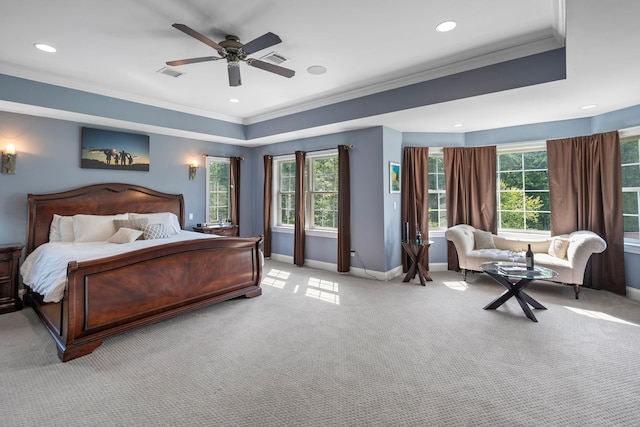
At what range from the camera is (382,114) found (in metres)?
4.27

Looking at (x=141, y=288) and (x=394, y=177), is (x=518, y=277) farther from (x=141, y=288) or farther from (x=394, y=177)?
(x=141, y=288)

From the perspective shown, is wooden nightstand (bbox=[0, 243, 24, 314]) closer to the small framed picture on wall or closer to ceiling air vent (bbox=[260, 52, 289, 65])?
ceiling air vent (bbox=[260, 52, 289, 65])

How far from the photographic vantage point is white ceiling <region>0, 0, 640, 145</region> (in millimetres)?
2496

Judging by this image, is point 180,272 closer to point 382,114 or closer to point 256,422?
point 256,422

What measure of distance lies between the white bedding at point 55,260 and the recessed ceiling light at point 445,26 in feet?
12.2

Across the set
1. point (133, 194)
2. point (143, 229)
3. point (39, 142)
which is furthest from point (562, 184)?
point (39, 142)

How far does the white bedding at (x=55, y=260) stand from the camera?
2656 millimetres

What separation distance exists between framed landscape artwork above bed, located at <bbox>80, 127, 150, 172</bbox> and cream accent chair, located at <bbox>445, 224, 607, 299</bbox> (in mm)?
5039

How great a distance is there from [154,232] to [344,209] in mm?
2842

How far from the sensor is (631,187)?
4.24 meters

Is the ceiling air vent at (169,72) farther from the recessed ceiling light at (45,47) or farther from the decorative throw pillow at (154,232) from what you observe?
the decorative throw pillow at (154,232)

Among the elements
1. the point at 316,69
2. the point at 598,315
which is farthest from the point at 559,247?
the point at 316,69

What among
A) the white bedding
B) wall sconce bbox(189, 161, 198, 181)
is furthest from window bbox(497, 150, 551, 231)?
the white bedding

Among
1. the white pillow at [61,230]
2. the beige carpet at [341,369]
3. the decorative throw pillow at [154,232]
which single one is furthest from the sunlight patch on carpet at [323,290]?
the white pillow at [61,230]
